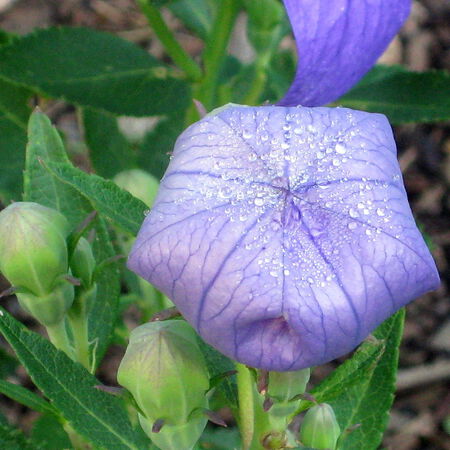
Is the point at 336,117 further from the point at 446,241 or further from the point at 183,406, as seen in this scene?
the point at 446,241

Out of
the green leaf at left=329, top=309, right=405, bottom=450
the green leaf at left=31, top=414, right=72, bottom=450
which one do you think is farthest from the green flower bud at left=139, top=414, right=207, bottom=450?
the green leaf at left=31, top=414, right=72, bottom=450

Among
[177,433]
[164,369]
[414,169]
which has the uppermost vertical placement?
[164,369]

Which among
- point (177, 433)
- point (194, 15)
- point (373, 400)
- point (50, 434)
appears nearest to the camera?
point (177, 433)

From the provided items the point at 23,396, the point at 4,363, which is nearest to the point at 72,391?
the point at 23,396

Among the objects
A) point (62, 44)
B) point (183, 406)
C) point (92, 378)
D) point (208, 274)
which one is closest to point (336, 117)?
point (208, 274)

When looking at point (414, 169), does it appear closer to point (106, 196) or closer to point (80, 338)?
point (80, 338)

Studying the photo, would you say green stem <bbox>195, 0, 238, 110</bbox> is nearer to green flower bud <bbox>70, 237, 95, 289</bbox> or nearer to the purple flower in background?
green flower bud <bbox>70, 237, 95, 289</bbox>
